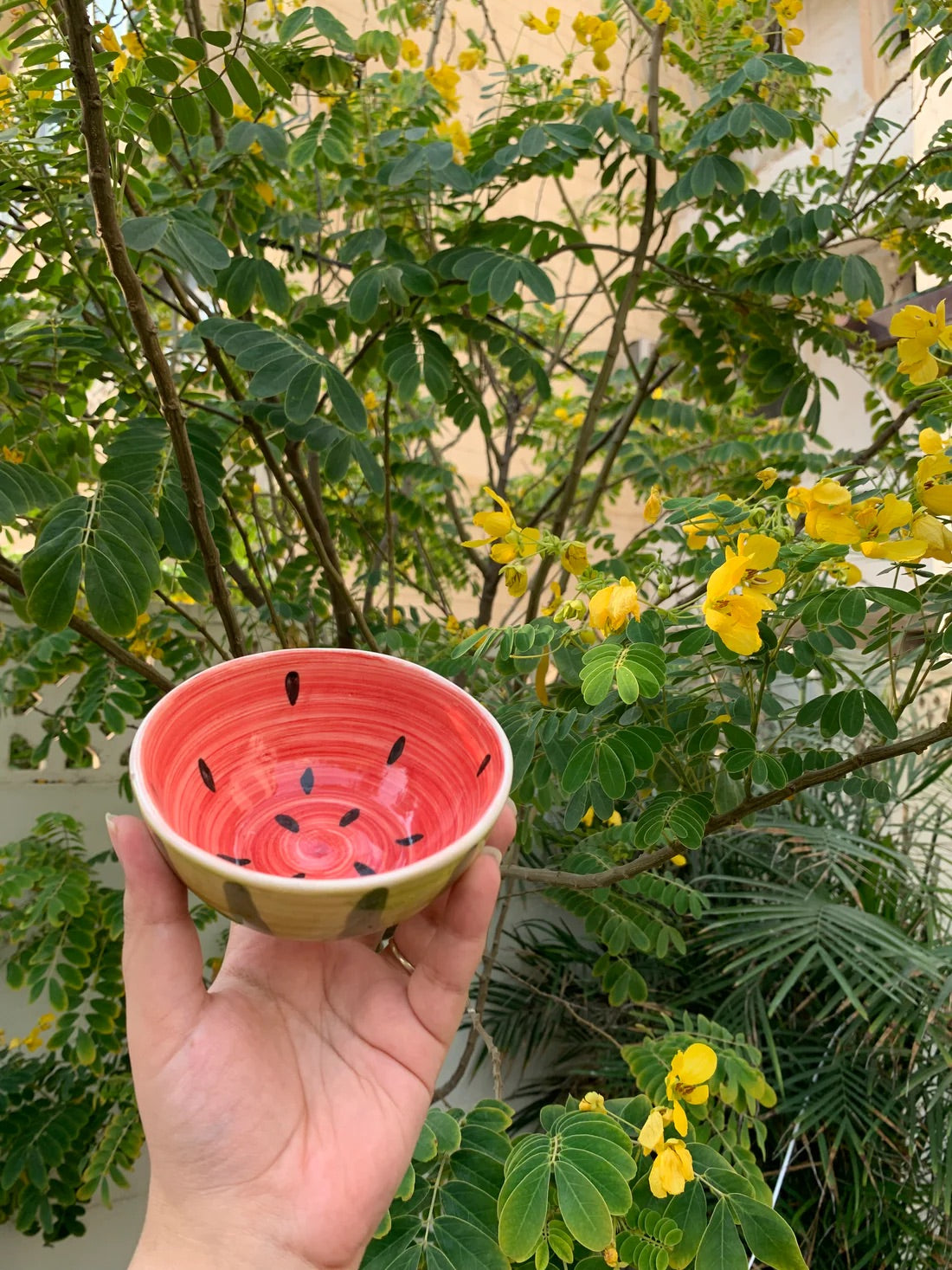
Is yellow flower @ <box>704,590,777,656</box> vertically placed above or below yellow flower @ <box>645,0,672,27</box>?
below

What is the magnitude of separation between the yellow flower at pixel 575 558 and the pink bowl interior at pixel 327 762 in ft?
0.79

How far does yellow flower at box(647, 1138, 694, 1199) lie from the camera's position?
40.3 inches

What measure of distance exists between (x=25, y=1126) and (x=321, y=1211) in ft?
5.19

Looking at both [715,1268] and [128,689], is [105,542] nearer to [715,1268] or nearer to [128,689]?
[128,689]

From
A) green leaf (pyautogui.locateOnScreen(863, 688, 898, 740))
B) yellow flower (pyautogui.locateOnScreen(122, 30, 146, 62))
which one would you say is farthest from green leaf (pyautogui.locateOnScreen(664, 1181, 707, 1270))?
yellow flower (pyautogui.locateOnScreen(122, 30, 146, 62))

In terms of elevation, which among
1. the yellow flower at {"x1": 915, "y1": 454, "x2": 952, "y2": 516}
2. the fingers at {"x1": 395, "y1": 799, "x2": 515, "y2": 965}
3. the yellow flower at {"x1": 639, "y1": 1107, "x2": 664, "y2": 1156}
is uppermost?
the yellow flower at {"x1": 915, "y1": 454, "x2": 952, "y2": 516}

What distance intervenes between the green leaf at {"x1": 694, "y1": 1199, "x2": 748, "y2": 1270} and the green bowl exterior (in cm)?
70

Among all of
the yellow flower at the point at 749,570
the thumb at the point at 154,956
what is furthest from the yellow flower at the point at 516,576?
the thumb at the point at 154,956

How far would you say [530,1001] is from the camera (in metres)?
2.79

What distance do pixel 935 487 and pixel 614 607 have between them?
1.10 feet

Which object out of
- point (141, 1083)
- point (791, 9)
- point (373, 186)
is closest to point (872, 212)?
point (791, 9)

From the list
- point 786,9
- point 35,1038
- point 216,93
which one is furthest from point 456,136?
point 35,1038

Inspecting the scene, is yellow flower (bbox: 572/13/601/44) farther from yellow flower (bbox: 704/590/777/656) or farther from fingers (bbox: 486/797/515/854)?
fingers (bbox: 486/797/515/854)

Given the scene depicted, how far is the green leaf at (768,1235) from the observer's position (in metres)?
1.03
